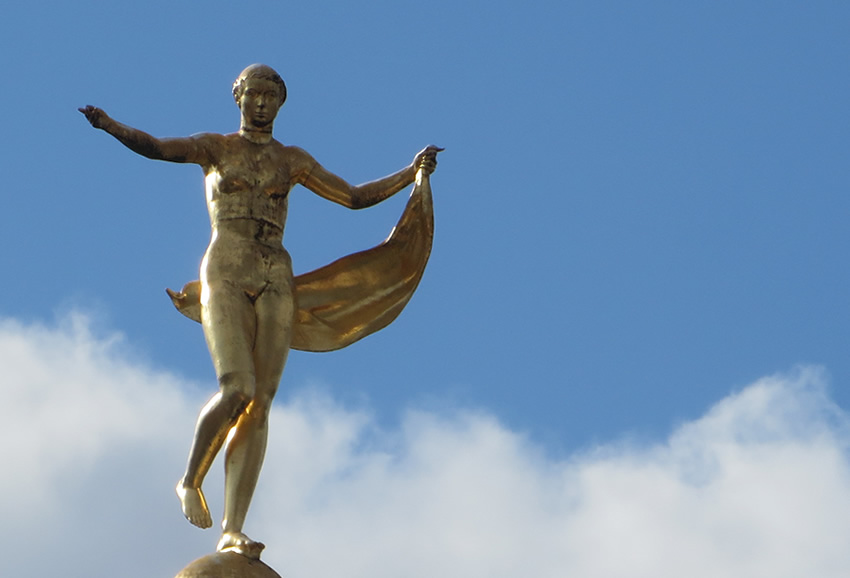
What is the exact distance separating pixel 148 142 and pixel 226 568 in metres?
3.61

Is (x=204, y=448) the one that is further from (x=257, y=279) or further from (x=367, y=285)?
(x=367, y=285)

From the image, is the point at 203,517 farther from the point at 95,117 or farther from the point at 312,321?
the point at 95,117

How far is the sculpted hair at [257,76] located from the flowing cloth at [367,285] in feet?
4.74

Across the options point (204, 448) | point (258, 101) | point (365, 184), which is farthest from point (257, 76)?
point (204, 448)

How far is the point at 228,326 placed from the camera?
599 inches

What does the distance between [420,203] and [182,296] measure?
224cm

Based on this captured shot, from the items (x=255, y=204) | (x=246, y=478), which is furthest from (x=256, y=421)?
(x=255, y=204)

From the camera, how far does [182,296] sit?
1595 centimetres

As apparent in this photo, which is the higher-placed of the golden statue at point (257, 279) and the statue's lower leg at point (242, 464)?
the golden statue at point (257, 279)

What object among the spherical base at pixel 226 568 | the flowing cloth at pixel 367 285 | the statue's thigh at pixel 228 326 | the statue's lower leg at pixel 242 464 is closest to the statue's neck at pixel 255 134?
the flowing cloth at pixel 367 285

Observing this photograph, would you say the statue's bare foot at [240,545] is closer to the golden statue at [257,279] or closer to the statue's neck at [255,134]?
the golden statue at [257,279]

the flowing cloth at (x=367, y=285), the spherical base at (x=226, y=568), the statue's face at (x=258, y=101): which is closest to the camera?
the spherical base at (x=226, y=568)

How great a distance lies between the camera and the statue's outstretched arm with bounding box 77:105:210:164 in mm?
15297

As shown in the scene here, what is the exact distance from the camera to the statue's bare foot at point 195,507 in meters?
14.8
